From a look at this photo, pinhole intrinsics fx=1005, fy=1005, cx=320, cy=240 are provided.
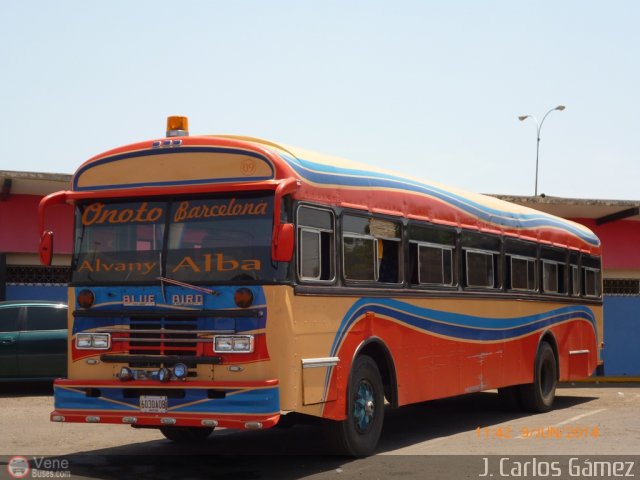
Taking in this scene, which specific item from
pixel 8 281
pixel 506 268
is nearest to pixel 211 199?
pixel 506 268

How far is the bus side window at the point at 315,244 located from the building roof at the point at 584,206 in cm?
1535

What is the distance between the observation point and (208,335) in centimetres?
932

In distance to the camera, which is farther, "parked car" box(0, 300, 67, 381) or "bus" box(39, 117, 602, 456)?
"parked car" box(0, 300, 67, 381)

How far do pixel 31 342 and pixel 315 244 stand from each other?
921cm

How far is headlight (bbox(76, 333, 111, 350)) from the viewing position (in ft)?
32.0

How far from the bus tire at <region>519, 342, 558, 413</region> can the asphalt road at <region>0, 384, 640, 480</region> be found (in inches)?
10.5

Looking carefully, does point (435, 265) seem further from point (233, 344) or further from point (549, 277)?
point (549, 277)

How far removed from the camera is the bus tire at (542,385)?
15997 millimetres

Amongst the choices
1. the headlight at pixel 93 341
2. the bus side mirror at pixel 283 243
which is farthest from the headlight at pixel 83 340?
the bus side mirror at pixel 283 243

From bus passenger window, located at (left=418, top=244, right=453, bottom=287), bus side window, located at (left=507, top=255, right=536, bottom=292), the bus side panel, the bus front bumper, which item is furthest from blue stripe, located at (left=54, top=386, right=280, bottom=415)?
bus side window, located at (left=507, top=255, right=536, bottom=292)

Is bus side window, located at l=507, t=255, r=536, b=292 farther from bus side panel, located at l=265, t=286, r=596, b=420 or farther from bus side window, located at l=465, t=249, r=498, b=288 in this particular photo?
bus side window, located at l=465, t=249, r=498, b=288

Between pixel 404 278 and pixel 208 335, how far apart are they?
10.8 feet

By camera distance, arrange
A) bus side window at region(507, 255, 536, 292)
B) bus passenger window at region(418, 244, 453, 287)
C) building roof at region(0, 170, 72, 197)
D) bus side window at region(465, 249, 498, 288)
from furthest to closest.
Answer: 1. building roof at region(0, 170, 72, 197)
2. bus side window at region(507, 255, 536, 292)
3. bus side window at region(465, 249, 498, 288)
4. bus passenger window at region(418, 244, 453, 287)

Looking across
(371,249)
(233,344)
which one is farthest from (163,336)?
(371,249)
